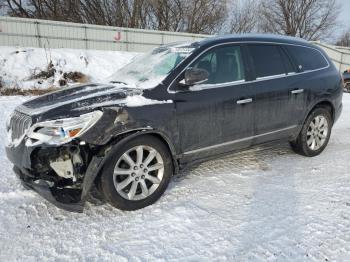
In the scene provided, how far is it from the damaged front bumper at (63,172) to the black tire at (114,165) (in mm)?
119

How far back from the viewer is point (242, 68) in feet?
14.1

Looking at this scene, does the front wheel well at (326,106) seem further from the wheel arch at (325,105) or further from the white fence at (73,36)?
the white fence at (73,36)

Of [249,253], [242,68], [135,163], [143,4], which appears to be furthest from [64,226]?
[143,4]

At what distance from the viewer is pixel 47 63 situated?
1587 centimetres

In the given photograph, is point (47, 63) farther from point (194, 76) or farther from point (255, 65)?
point (194, 76)

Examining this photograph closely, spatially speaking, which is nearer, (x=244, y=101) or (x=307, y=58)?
(x=244, y=101)

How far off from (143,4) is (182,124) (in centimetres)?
2941

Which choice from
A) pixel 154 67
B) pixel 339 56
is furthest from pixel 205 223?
pixel 339 56

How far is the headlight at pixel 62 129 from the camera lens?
3170 mm

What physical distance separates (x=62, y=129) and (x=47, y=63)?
45.8ft

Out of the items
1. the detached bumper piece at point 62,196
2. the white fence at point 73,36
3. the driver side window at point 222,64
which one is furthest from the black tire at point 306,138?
the white fence at point 73,36

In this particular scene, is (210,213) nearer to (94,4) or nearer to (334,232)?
(334,232)

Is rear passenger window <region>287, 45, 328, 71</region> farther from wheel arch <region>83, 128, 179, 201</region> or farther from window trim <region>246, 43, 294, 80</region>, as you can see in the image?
wheel arch <region>83, 128, 179, 201</region>

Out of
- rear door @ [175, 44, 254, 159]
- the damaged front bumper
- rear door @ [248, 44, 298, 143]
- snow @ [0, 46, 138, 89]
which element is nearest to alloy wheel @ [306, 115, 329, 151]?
rear door @ [248, 44, 298, 143]
